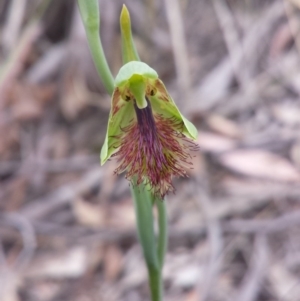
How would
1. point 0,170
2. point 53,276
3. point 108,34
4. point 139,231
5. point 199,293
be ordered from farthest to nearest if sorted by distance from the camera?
point 108,34 < point 0,170 < point 53,276 < point 199,293 < point 139,231

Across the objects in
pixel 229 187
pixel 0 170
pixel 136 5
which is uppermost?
pixel 136 5

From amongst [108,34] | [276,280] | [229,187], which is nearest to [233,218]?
[229,187]

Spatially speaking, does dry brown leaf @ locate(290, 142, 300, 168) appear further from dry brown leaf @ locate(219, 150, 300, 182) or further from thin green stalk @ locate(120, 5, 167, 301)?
thin green stalk @ locate(120, 5, 167, 301)

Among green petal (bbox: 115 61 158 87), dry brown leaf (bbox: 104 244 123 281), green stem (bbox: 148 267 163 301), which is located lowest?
green stem (bbox: 148 267 163 301)

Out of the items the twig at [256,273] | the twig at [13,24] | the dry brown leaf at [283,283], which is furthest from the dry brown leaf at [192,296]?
the twig at [13,24]

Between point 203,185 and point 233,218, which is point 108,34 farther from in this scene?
point 233,218

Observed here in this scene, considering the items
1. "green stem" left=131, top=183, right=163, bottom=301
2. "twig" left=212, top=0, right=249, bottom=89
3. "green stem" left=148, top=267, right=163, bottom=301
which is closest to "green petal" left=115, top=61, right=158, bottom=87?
"green stem" left=131, top=183, right=163, bottom=301
